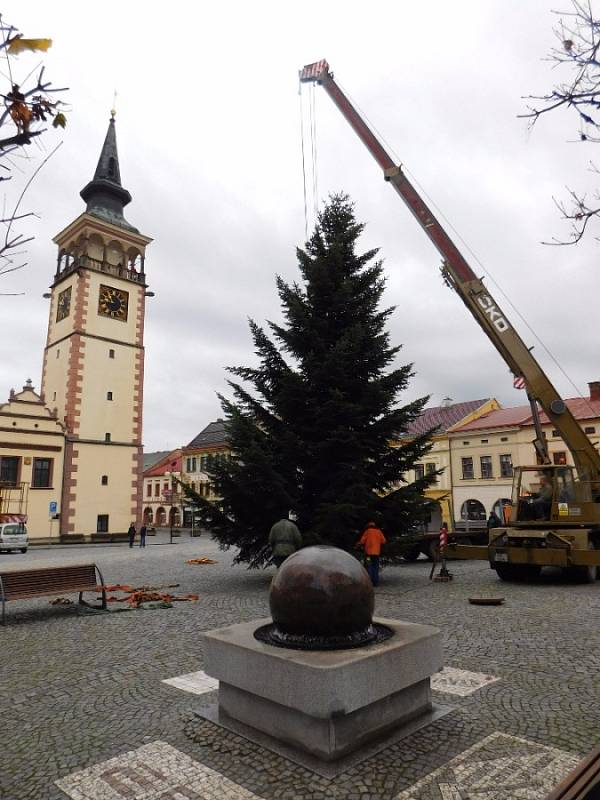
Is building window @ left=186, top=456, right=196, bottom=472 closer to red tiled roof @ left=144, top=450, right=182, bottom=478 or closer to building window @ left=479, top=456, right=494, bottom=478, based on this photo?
red tiled roof @ left=144, top=450, right=182, bottom=478

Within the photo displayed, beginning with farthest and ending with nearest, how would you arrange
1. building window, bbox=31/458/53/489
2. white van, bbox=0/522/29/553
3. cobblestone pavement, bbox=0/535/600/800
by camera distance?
building window, bbox=31/458/53/489
white van, bbox=0/522/29/553
cobblestone pavement, bbox=0/535/600/800

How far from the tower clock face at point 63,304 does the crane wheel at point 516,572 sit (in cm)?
3149

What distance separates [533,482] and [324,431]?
5.57 m

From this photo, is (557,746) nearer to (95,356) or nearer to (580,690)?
(580,690)

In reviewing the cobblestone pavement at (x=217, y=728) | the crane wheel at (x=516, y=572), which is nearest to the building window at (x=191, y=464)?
the crane wheel at (x=516, y=572)

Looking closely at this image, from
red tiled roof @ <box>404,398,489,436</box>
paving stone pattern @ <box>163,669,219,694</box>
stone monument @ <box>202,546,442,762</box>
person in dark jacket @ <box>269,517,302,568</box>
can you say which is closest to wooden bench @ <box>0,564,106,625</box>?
person in dark jacket @ <box>269,517,302,568</box>

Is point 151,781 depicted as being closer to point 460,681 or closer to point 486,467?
point 460,681

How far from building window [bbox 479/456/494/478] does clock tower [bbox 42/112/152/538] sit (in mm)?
24016

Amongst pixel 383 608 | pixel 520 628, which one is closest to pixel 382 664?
pixel 520 628

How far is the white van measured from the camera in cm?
2511

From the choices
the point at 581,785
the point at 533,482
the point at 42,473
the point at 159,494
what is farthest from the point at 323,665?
the point at 159,494

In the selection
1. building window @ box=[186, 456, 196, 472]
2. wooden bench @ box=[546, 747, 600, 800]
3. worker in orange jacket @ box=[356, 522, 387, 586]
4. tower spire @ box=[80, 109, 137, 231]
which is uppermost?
tower spire @ box=[80, 109, 137, 231]

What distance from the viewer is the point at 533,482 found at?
13.5m

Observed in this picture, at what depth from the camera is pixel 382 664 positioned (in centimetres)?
394
